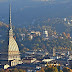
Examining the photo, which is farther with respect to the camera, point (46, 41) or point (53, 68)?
point (46, 41)

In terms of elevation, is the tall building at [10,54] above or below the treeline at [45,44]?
below

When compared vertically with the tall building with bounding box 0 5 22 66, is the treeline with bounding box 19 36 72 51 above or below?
above

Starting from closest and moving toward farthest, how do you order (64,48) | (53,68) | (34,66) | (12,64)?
(53,68), (34,66), (12,64), (64,48)

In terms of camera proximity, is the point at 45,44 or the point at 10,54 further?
the point at 45,44

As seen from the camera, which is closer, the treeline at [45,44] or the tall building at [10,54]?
the tall building at [10,54]

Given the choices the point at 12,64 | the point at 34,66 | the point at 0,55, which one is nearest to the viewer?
the point at 34,66

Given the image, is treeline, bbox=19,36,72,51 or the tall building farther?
treeline, bbox=19,36,72,51

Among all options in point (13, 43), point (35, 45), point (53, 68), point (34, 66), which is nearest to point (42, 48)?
point (35, 45)

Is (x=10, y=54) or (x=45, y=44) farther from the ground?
(x=45, y=44)

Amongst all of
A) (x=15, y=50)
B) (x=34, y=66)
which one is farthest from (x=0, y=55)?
(x=34, y=66)

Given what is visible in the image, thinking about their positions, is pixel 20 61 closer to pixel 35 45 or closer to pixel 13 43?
pixel 13 43
